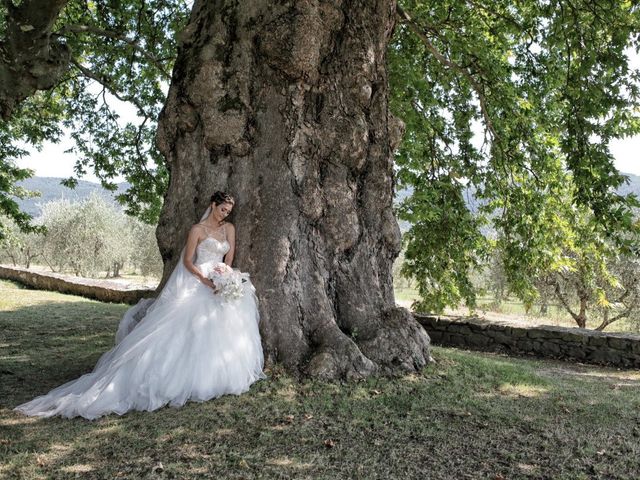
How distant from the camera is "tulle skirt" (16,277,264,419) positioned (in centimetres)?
518

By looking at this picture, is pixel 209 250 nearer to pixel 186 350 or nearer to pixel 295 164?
pixel 186 350

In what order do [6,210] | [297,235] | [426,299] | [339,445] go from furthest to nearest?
[6,210]
[426,299]
[297,235]
[339,445]

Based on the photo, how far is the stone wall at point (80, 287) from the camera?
1697 cm

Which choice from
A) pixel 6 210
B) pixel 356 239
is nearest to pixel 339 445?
pixel 356 239

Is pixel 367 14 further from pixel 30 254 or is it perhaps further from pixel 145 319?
pixel 30 254

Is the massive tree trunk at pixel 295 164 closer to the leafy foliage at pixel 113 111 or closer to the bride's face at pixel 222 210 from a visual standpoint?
the bride's face at pixel 222 210

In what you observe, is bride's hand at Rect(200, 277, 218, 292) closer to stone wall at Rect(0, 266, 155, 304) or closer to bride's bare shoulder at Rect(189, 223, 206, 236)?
bride's bare shoulder at Rect(189, 223, 206, 236)

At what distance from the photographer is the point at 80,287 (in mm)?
18781

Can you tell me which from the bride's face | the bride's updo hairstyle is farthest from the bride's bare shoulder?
the bride's updo hairstyle

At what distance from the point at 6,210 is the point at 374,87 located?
11733 mm

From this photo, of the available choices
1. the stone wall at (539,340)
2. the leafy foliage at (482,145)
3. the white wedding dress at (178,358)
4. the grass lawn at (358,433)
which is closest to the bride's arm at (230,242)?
the white wedding dress at (178,358)

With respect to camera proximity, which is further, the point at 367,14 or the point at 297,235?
the point at 367,14

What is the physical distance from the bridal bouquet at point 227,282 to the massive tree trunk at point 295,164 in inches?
12.6

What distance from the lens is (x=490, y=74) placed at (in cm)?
1042
